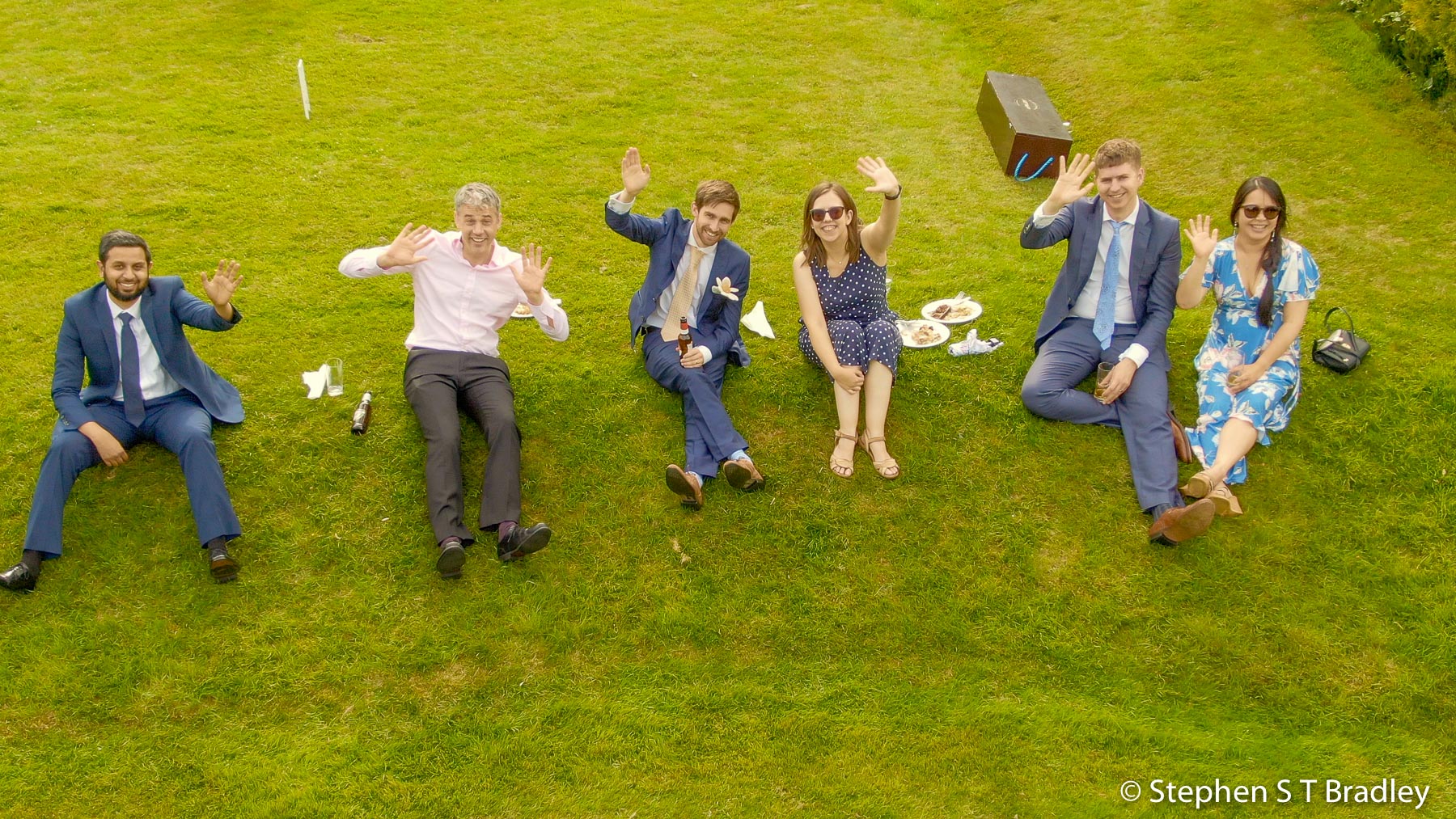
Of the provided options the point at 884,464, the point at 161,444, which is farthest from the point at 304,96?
the point at 884,464

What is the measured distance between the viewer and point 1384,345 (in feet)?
27.6

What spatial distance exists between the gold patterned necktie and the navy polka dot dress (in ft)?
2.95

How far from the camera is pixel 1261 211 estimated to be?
7.05 metres

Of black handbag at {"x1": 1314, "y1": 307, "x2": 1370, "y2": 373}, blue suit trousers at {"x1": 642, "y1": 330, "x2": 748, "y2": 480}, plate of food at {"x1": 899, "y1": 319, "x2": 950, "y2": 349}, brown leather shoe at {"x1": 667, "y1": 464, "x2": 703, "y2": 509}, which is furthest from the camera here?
plate of food at {"x1": 899, "y1": 319, "x2": 950, "y2": 349}

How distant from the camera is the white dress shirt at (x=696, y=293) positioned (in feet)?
24.4

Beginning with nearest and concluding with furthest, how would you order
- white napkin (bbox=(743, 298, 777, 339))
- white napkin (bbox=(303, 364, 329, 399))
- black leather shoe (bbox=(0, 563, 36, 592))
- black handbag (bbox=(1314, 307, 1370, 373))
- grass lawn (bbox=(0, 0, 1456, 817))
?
1. grass lawn (bbox=(0, 0, 1456, 817))
2. black leather shoe (bbox=(0, 563, 36, 592))
3. white napkin (bbox=(303, 364, 329, 399))
4. black handbag (bbox=(1314, 307, 1370, 373))
5. white napkin (bbox=(743, 298, 777, 339))

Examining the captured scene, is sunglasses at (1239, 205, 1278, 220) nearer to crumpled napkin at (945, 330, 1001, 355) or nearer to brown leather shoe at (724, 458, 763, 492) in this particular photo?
crumpled napkin at (945, 330, 1001, 355)

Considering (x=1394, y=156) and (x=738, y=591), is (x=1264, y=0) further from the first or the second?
(x=738, y=591)

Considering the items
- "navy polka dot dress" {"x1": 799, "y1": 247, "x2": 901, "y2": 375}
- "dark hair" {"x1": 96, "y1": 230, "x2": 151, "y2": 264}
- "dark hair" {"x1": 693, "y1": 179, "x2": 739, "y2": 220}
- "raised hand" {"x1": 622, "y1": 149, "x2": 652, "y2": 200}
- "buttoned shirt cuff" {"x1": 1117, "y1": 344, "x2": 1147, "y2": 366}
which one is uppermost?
"raised hand" {"x1": 622, "y1": 149, "x2": 652, "y2": 200}

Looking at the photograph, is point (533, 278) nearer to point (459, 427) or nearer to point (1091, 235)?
point (459, 427)

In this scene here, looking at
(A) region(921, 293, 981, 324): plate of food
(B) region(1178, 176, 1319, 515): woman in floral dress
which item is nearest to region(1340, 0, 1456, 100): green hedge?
(B) region(1178, 176, 1319, 515): woman in floral dress

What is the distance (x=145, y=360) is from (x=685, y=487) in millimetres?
3863

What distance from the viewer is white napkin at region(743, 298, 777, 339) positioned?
8.61m

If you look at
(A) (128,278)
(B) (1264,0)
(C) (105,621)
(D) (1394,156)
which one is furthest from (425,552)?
(B) (1264,0)
